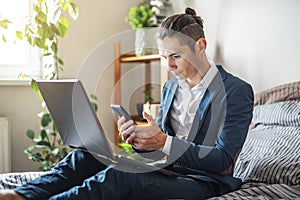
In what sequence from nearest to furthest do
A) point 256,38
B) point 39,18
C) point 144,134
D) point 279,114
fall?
point 144,134
point 279,114
point 256,38
point 39,18

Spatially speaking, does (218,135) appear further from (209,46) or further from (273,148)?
(209,46)

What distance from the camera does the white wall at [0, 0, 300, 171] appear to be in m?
2.41

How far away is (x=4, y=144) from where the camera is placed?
10.1ft

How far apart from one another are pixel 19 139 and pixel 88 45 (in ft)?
2.37

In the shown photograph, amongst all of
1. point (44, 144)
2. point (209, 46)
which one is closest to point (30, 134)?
point (44, 144)

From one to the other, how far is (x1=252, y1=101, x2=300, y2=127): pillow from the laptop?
66 centimetres

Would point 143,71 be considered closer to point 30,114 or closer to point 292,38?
point 30,114

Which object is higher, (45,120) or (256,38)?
(256,38)

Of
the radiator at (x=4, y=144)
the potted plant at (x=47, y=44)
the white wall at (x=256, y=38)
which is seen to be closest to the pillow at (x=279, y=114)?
the white wall at (x=256, y=38)

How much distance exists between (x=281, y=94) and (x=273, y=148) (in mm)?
380

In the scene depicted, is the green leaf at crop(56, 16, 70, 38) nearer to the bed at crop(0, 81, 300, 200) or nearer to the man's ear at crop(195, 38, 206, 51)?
the bed at crop(0, 81, 300, 200)

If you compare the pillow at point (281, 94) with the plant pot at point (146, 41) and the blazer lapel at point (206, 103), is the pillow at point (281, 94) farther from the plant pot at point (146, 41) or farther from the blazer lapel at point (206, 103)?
the plant pot at point (146, 41)

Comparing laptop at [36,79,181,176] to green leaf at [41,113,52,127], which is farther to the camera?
green leaf at [41,113,52,127]

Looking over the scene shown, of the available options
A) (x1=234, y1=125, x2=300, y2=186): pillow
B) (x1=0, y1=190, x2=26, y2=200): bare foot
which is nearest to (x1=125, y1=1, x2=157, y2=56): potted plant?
(x1=234, y1=125, x2=300, y2=186): pillow
